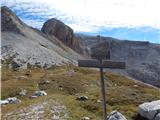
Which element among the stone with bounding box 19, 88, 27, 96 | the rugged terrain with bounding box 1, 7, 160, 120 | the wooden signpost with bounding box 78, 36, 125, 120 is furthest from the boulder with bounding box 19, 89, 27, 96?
the wooden signpost with bounding box 78, 36, 125, 120

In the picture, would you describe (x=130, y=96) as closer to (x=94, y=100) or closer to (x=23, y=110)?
(x=94, y=100)

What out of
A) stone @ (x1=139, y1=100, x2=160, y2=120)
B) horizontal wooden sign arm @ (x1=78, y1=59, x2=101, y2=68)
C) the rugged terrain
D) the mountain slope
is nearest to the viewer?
horizontal wooden sign arm @ (x1=78, y1=59, x2=101, y2=68)

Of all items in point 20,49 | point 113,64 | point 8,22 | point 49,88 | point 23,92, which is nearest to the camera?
point 113,64

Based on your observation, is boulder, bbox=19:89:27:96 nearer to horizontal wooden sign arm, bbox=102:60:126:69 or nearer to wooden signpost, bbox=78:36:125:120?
wooden signpost, bbox=78:36:125:120

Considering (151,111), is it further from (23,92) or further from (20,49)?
(20,49)

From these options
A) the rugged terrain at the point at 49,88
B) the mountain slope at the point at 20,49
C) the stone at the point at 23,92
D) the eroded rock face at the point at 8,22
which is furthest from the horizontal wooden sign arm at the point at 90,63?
the eroded rock face at the point at 8,22

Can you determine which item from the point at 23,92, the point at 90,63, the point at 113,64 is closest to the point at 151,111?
the point at 113,64

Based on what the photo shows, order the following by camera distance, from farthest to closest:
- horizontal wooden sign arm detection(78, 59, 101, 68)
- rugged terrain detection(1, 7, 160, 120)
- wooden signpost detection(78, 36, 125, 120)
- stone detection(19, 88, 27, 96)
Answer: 1. stone detection(19, 88, 27, 96)
2. rugged terrain detection(1, 7, 160, 120)
3. horizontal wooden sign arm detection(78, 59, 101, 68)
4. wooden signpost detection(78, 36, 125, 120)

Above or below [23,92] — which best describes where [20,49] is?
above

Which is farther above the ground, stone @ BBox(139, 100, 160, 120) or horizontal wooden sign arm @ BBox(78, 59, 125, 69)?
horizontal wooden sign arm @ BBox(78, 59, 125, 69)

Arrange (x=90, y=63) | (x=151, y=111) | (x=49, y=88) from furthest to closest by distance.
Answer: (x=49, y=88) < (x=151, y=111) < (x=90, y=63)

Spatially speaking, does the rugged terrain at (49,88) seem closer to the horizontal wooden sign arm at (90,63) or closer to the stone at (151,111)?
the horizontal wooden sign arm at (90,63)

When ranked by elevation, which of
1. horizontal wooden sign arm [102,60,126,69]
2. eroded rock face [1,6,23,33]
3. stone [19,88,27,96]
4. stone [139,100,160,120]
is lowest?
stone [19,88,27,96]

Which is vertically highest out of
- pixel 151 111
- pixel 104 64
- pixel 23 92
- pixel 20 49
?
pixel 104 64
